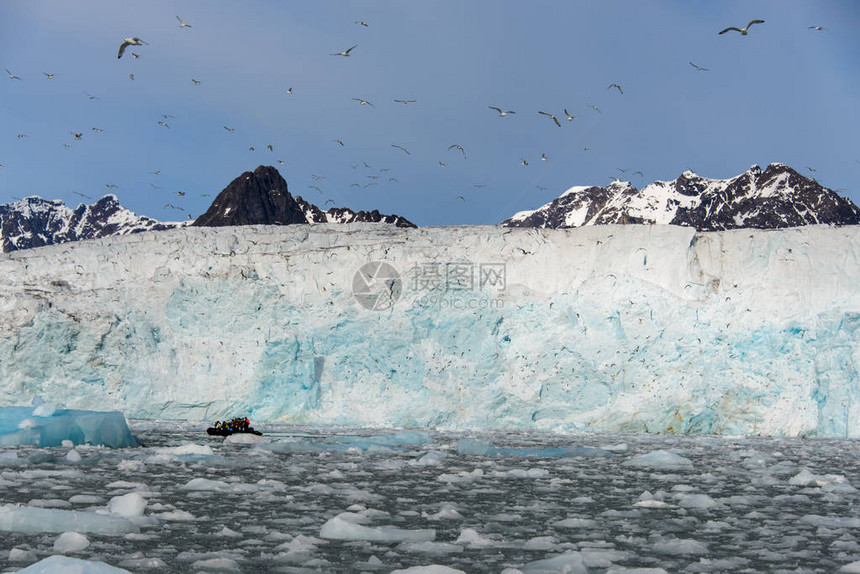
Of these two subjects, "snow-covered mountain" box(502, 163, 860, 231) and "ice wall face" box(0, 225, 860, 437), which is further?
"snow-covered mountain" box(502, 163, 860, 231)

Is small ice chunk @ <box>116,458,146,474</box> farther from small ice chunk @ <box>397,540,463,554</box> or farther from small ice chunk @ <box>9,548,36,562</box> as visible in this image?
small ice chunk @ <box>397,540,463,554</box>

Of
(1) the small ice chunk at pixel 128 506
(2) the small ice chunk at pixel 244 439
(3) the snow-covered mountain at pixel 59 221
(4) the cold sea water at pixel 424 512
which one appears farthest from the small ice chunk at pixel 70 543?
(3) the snow-covered mountain at pixel 59 221

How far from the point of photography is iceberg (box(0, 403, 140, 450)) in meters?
15.2

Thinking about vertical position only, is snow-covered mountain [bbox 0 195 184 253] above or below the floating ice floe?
above

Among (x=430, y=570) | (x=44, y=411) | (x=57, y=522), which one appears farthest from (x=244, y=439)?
(x=430, y=570)

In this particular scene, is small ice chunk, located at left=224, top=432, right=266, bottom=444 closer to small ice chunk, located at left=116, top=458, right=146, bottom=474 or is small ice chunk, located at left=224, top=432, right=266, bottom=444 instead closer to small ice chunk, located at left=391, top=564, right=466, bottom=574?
small ice chunk, located at left=116, top=458, right=146, bottom=474

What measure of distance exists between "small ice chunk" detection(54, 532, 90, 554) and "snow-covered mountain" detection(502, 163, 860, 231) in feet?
249

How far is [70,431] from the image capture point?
15.5 metres

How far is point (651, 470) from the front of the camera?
12.4 m

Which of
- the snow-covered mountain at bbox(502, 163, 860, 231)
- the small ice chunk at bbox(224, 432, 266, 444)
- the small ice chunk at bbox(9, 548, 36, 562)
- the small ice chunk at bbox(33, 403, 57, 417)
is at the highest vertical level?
the snow-covered mountain at bbox(502, 163, 860, 231)

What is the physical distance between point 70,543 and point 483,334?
20786 mm

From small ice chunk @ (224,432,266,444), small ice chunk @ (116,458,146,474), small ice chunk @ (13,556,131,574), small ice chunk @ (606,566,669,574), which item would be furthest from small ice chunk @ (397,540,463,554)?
small ice chunk @ (224,432,266,444)

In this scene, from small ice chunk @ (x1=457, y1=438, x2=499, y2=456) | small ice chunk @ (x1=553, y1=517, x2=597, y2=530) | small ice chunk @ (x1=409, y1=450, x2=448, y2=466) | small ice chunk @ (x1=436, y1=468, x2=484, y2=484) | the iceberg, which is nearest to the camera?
small ice chunk @ (x1=553, y1=517, x2=597, y2=530)
